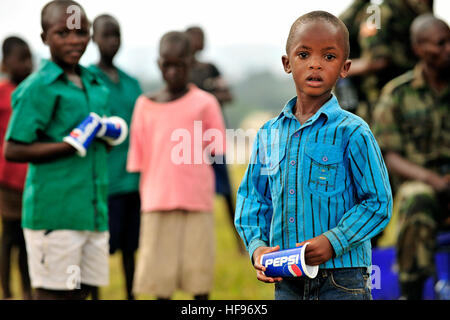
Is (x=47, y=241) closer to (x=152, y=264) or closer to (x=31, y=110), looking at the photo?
(x=31, y=110)

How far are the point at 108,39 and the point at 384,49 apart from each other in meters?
1.93

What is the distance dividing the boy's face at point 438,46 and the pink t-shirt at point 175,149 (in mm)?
1336

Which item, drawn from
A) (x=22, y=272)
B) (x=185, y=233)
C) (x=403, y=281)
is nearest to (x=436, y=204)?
Answer: (x=403, y=281)

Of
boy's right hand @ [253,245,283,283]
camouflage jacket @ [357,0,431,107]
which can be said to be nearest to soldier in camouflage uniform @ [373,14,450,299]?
camouflage jacket @ [357,0,431,107]

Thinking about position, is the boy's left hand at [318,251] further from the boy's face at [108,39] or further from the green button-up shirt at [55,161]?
the boy's face at [108,39]

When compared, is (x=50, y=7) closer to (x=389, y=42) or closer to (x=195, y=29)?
(x=389, y=42)

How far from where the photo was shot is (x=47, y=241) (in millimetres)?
2926

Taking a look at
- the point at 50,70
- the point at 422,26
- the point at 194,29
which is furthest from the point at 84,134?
the point at 194,29

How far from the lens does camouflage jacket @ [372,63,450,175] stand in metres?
3.93

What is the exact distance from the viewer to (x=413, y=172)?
3906mm

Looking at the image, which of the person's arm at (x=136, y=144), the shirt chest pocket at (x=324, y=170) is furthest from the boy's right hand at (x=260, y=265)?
the person's arm at (x=136, y=144)

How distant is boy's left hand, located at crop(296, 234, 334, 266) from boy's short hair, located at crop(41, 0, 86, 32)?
60.5 inches
